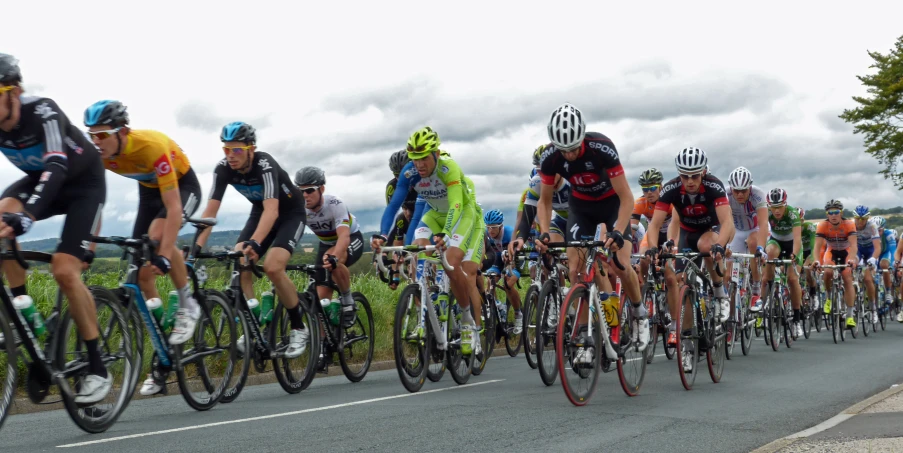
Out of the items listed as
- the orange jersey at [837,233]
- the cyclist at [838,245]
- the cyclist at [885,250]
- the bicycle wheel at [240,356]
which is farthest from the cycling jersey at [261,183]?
the cyclist at [885,250]

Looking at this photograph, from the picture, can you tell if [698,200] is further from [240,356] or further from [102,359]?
[102,359]

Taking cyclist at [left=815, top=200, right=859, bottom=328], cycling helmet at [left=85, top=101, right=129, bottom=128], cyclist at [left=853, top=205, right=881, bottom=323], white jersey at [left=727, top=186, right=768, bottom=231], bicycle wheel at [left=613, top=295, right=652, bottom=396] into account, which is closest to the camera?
cycling helmet at [left=85, top=101, right=129, bottom=128]

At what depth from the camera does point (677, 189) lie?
11.1 metres

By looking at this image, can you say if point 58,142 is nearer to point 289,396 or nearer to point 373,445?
point 373,445

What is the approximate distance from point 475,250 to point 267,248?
88.2 inches

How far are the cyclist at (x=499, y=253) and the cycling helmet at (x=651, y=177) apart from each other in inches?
84.8

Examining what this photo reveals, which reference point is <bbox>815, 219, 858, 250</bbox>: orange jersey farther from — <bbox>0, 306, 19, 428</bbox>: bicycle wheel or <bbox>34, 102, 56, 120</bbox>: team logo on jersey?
<bbox>0, 306, 19, 428</bbox>: bicycle wheel

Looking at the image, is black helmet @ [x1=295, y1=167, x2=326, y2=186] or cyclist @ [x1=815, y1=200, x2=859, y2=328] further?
cyclist @ [x1=815, y1=200, x2=859, y2=328]

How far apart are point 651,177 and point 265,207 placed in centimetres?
698

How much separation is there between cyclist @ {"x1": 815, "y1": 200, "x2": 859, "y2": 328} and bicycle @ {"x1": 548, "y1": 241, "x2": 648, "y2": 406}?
1040 cm

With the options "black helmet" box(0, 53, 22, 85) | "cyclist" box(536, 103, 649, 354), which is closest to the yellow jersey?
"black helmet" box(0, 53, 22, 85)

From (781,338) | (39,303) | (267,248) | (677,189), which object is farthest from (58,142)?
(781,338)

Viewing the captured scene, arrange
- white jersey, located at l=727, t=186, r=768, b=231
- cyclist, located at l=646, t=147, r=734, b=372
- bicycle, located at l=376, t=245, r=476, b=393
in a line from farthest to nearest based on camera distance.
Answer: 1. white jersey, located at l=727, t=186, r=768, b=231
2. cyclist, located at l=646, t=147, r=734, b=372
3. bicycle, located at l=376, t=245, r=476, b=393

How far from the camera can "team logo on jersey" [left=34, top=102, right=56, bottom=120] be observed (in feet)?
19.1
